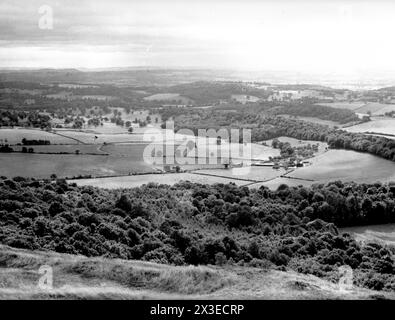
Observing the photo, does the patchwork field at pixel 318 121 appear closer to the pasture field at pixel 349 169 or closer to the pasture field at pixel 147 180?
the pasture field at pixel 349 169

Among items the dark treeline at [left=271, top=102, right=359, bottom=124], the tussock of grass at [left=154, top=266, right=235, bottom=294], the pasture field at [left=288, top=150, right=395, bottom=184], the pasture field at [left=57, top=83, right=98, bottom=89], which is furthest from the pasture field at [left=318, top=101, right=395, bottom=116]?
the tussock of grass at [left=154, top=266, right=235, bottom=294]

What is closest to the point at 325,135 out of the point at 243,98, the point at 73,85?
the point at 243,98

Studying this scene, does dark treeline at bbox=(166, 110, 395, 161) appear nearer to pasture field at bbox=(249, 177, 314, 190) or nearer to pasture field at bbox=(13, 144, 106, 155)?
pasture field at bbox=(249, 177, 314, 190)

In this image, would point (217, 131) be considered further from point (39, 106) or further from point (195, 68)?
point (39, 106)

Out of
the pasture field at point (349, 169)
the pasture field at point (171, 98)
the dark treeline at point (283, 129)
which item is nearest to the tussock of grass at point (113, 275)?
the pasture field at point (349, 169)

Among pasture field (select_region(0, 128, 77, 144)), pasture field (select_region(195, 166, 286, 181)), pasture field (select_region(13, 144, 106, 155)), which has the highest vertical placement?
pasture field (select_region(0, 128, 77, 144))

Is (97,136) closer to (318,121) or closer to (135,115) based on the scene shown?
(135,115)
